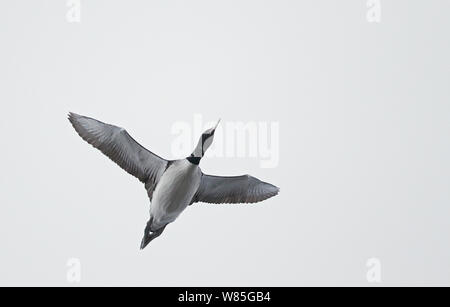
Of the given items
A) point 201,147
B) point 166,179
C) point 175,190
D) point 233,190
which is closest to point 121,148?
point 166,179

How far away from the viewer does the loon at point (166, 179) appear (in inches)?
488

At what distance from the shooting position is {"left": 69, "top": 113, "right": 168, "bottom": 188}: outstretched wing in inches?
506

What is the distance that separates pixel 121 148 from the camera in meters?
13.1

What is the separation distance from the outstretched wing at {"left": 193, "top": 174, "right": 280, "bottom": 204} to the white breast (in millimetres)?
882

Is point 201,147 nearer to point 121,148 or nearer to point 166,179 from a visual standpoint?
point 166,179

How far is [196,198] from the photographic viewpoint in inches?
535

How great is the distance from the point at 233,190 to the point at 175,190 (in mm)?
1766

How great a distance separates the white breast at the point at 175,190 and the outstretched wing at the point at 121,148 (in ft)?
2.01

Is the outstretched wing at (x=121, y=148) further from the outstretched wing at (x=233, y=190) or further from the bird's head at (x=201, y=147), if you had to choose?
the outstretched wing at (x=233, y=190)

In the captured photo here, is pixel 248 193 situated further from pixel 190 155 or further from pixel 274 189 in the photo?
pixel 190 155

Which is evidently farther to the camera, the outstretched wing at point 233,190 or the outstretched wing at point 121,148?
the outstretched wing at point 233,190

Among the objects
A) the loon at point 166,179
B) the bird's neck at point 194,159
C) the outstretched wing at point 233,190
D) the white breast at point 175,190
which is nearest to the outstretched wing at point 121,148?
the loon at point 166,179
